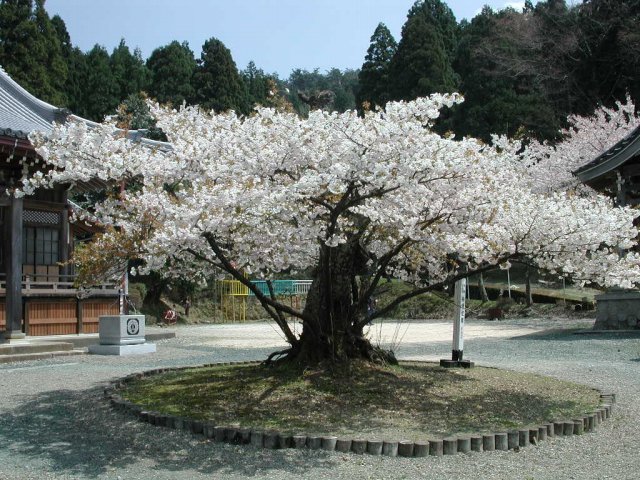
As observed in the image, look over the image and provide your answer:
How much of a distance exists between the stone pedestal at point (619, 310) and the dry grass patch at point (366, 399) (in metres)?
9.91

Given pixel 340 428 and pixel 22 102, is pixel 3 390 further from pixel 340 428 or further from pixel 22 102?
pixel 22 102

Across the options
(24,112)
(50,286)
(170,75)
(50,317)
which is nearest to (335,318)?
(50,317)

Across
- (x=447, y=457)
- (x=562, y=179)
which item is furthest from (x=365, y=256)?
(x=562, y=179)

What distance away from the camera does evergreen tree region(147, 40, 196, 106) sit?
46062 millimetres

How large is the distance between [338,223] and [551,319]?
1915 cm

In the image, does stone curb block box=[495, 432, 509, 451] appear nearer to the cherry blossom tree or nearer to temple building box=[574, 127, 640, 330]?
the cherry blossom tree

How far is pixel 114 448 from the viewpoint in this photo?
6.18 meters

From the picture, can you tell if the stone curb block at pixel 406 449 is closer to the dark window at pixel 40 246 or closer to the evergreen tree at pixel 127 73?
the dark window at pixel 40 246

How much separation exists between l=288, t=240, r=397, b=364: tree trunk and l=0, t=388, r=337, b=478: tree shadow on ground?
8.26ft

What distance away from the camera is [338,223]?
781 cm

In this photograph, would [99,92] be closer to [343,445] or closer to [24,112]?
[24,112]

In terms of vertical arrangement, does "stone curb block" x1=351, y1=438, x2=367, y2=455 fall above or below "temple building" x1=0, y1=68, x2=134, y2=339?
below

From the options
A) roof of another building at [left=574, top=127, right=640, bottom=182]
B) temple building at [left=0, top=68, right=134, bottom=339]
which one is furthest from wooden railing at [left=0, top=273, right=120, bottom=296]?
roof of another building at [left=574, top=127, right=640, bottom=182]

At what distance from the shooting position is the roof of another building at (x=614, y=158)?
17562mm
